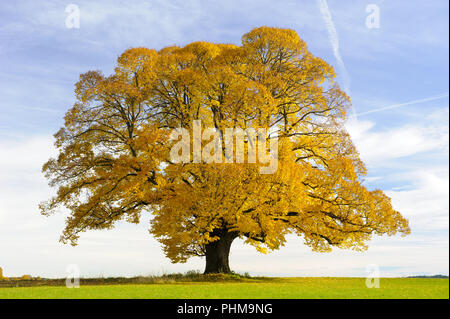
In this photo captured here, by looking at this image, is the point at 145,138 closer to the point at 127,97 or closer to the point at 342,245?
the point at 127,97

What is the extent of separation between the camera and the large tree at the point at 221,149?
24.0 m

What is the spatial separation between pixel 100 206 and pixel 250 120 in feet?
32.7

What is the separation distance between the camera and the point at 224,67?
25219mm

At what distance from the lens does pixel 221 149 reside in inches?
942

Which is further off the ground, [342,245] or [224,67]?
[224,67]

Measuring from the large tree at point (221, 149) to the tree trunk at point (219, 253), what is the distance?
6cm

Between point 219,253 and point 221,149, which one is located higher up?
Result: point 221,149

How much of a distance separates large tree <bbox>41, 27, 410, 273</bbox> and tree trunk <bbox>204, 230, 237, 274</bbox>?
0.06 metres

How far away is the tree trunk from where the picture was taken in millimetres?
26266

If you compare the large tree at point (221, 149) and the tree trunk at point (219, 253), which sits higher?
the large tree at point (221, 149)

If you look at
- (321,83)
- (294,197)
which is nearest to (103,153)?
(294,197)

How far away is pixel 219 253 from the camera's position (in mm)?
26531

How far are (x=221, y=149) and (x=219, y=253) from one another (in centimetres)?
646
